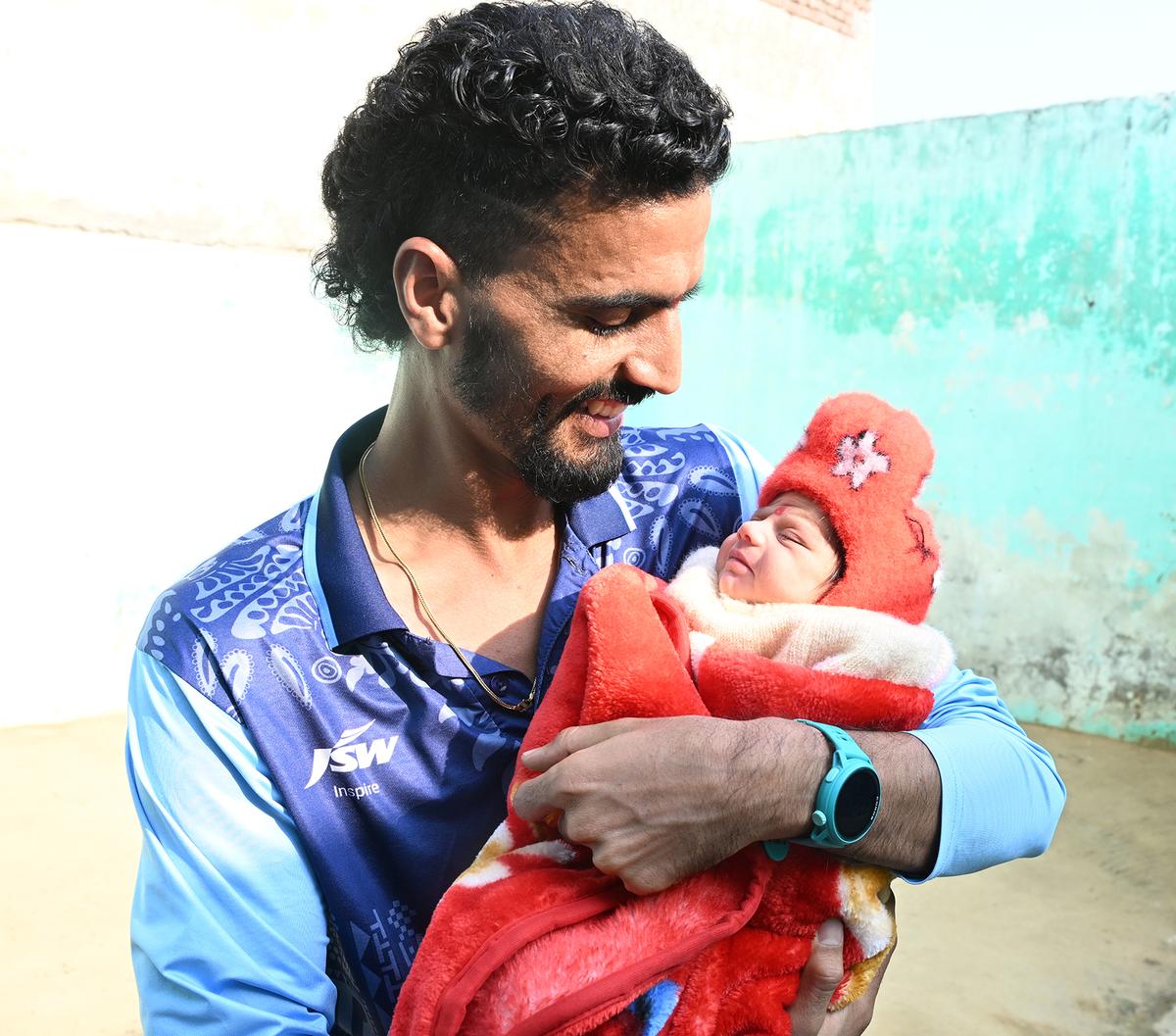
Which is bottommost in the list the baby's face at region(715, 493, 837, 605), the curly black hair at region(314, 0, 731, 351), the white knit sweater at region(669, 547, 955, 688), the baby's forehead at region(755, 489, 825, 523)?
the white knit sweater at region(669, 547, 955, 688)

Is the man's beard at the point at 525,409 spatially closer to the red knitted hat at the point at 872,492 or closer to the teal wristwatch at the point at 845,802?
the red knitted hat at the point at 872,492

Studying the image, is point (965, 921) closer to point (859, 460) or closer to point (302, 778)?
point (859, 460)

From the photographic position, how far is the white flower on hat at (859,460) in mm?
1869

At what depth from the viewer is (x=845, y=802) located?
4.80 ft

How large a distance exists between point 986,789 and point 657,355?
0.76 meters

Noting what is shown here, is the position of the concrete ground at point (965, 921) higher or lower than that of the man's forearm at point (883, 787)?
lower

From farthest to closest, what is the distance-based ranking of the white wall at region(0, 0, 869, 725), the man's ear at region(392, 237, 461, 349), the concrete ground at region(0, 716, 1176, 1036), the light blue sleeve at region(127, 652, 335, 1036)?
the white wall at region(0, 0, 869, 725)
the concrete ground at region(0, 716, 1176, 1036)
the man's ear at region(392, 237, 461, 349)
the light blue sleeve at region(127, 652, 335, 1036)

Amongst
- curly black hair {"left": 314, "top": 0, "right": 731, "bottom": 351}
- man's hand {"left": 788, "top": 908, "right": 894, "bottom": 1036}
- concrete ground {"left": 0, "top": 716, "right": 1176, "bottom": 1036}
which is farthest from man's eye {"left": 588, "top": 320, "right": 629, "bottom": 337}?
concrete ground {"left": 0, "top": 716, "right": 1176, "bottom": 1036}

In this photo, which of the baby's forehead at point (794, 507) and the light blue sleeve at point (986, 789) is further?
the baby's forehead at point (794, 507)

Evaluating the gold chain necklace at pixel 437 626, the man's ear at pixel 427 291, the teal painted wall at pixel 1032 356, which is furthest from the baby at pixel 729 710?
the teal painted wall at pixel 1032 356

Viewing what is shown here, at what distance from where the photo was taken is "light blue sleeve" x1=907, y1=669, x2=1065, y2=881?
1569mm

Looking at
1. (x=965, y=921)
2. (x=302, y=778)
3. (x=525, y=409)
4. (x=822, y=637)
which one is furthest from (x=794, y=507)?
(x=965, y=921)

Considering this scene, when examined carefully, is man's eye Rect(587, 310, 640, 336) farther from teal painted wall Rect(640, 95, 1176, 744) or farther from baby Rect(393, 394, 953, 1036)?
teal painted wall Rect(640, 95, 1176, 744)

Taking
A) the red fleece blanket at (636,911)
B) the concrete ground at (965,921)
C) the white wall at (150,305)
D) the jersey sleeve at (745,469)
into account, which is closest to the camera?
the red fleece blanket at (636,911)
